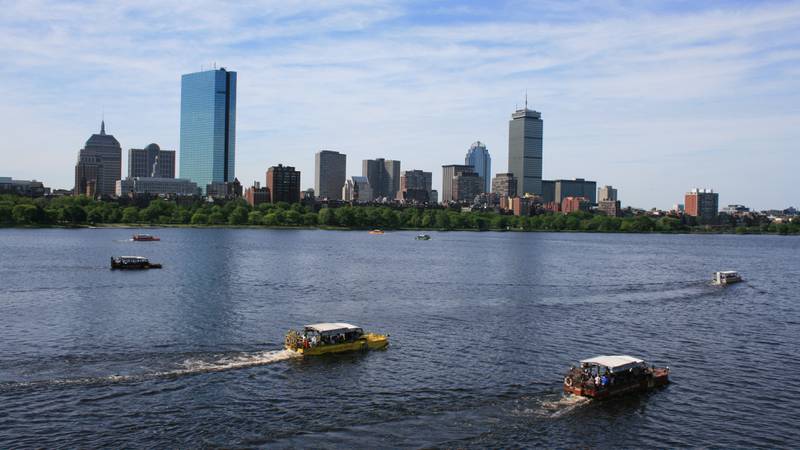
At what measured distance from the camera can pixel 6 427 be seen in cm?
4794

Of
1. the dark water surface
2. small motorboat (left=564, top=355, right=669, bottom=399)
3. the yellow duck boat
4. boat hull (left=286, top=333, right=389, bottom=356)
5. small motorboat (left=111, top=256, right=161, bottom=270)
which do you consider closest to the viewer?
the dark water surface

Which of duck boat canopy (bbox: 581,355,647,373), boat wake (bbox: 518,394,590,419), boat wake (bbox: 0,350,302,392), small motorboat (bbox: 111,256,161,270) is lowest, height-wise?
boat wake (bbox: 518,394,590,419)

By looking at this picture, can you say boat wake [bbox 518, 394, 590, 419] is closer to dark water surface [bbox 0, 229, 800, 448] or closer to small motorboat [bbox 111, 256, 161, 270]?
dark water surface [bbox 0, 229, 800, 448]

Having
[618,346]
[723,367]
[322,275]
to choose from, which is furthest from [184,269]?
[723,367]

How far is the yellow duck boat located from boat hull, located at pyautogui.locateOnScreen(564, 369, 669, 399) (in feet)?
70.9

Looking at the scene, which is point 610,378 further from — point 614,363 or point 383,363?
point 383,363

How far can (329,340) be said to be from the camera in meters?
70.3

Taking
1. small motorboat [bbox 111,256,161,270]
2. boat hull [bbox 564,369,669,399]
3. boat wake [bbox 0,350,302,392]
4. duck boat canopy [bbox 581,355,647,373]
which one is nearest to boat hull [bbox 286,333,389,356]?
boat wake [bbox 0,350,302,392]

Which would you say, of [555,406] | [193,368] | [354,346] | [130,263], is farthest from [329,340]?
[130,263]

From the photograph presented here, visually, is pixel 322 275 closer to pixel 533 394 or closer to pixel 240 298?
pixel 240 298

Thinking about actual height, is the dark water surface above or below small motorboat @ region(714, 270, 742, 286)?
below

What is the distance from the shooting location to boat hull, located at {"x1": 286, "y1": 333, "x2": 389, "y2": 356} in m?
69.1

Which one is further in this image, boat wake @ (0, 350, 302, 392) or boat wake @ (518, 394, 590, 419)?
boat wake @ (0, 350, 302, 392)

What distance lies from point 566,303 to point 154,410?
70959mm
